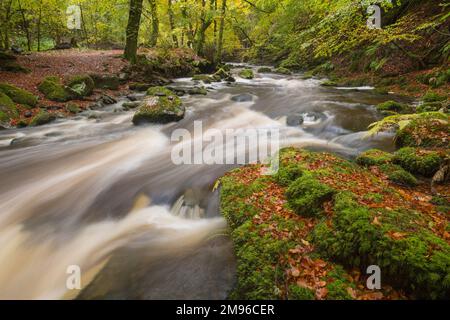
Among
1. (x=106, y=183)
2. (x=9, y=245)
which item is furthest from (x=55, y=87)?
(x=9, y=245)

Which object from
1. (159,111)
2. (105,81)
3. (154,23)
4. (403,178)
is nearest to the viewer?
(403,178)

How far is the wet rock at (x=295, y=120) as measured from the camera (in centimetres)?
850

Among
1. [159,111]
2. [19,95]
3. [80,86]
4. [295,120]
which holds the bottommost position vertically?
[295,120]

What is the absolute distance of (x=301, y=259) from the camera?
2703 mm

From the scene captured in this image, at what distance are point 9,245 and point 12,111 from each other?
6355 mm

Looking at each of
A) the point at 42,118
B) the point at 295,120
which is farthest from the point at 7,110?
the point at 295,120

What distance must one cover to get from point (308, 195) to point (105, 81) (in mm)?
11571

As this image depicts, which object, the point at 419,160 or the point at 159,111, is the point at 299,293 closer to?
the point at 419,160

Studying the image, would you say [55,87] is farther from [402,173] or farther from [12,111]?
[402,173]

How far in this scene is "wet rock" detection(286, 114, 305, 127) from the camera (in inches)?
334

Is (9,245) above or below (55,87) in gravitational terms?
below

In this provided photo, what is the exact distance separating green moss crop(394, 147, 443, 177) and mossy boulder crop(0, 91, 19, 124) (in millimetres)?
9785

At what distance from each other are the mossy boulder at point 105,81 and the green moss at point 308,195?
1105 cm

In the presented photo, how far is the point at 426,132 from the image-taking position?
5.06 meters
